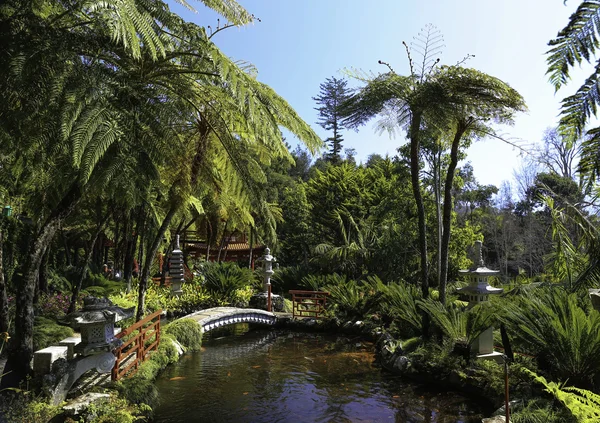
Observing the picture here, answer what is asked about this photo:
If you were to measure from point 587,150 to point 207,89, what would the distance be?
4.38 meters

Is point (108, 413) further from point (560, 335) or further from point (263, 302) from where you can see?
point (263, 302)

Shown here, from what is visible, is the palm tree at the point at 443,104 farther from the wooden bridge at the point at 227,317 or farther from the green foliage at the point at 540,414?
the wooden bridge at the point at 227,317

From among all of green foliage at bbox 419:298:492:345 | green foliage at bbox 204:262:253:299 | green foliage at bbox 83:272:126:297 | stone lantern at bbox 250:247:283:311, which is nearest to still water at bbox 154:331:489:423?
green foliage at bbox 419:298:492:345

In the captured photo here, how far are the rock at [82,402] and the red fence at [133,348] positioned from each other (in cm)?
68

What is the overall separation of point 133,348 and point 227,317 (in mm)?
4815

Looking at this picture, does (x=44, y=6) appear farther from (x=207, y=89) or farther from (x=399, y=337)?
(x=399, y=337)

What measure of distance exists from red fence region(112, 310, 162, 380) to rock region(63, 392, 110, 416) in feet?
2.24

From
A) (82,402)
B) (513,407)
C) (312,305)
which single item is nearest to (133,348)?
(82,402)

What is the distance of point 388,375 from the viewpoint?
7.86 metres

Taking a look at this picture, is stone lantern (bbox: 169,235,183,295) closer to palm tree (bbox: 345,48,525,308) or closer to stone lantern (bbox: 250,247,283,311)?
stone lantern (bbox: 250,247,283,311)

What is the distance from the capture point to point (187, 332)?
9398 millimetres

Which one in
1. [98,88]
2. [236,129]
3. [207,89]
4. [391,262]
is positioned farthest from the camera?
[391,262]

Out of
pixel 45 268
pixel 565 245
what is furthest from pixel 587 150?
pixel 45 268

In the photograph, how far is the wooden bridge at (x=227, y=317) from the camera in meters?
10.4
